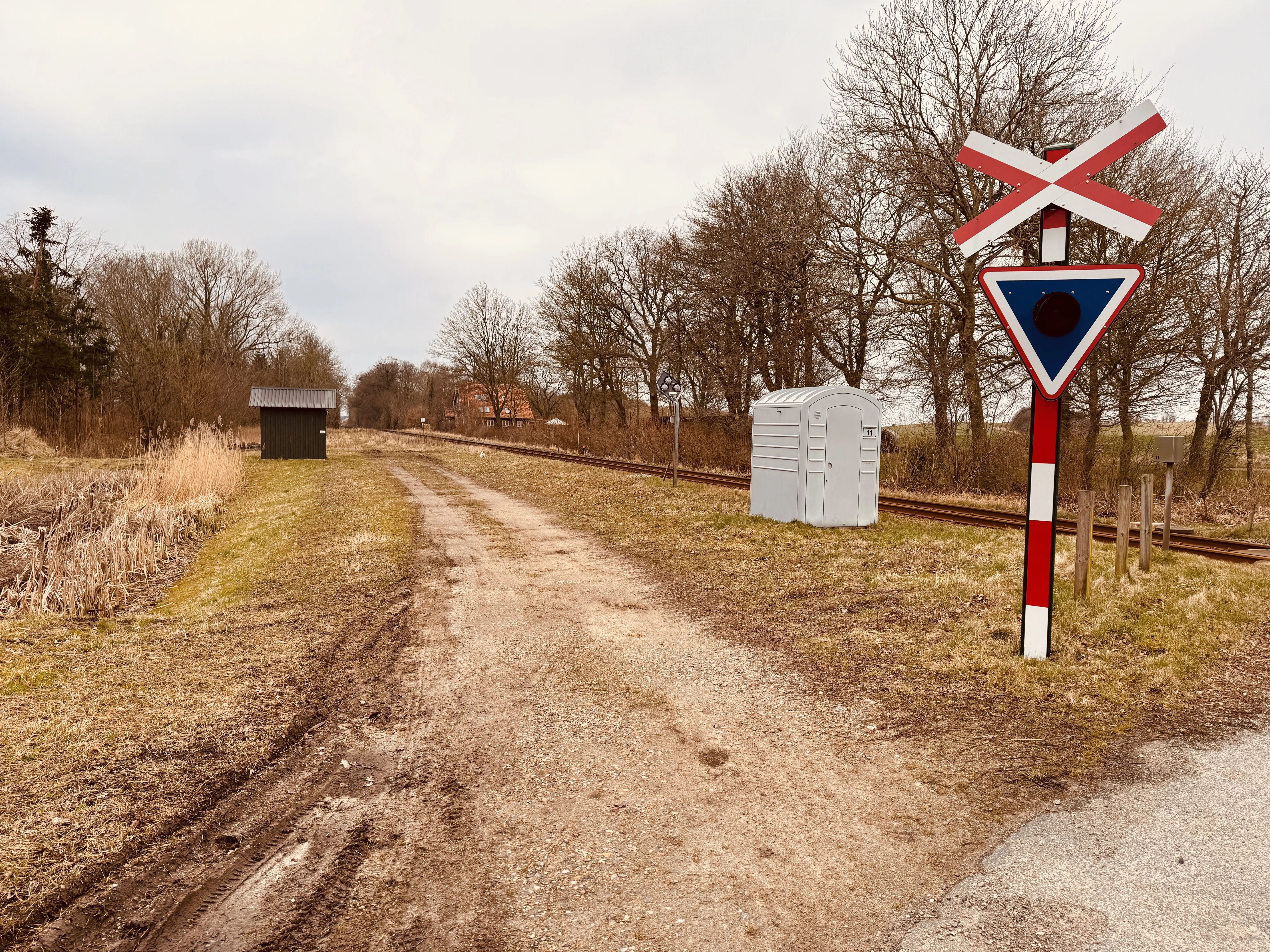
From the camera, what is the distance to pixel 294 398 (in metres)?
29.3

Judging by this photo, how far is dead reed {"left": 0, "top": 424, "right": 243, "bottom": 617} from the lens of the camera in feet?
26.5

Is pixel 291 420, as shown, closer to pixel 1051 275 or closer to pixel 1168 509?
pixel 1168 509

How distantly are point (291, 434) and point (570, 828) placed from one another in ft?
96.3

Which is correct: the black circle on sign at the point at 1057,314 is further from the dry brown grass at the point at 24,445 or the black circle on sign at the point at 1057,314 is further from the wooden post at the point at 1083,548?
the dry brown grass at the point at 24,445

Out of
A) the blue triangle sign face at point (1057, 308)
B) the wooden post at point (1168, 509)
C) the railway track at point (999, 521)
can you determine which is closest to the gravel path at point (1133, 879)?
the blue triangle sign face at point (1057, 308)

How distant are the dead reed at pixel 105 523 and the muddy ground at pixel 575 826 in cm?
489

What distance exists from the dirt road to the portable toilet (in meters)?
6.21

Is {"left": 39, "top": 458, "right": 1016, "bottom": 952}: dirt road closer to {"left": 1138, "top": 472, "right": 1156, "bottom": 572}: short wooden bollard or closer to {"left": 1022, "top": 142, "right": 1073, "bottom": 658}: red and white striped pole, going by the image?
{"left": 1022, "top": 142, "right": 1073, "bottom": 658}: red and white striped pole

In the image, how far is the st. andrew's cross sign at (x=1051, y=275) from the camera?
4.56 metres

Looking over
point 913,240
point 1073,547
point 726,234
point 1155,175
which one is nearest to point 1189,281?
point 1155,175

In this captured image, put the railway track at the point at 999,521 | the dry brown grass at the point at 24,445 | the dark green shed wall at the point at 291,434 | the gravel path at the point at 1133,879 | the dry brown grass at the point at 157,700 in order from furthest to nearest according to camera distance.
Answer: the dark green shed wall at the point at 291,434 → the dry brown grass at the point at 24,445 → the railway track at the point at 999,521 → the dry brown grass at the point at 157,700 → the gravel path at the point at 1133,879

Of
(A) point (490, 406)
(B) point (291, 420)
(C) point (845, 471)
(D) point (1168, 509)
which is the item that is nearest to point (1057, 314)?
(D) point (1168, 509)

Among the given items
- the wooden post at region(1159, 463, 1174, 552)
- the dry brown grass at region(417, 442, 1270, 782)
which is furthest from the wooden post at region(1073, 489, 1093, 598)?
the wooden post at region(1159, 463, 1174, 552)

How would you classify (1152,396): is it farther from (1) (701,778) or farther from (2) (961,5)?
(1) (701,778)
